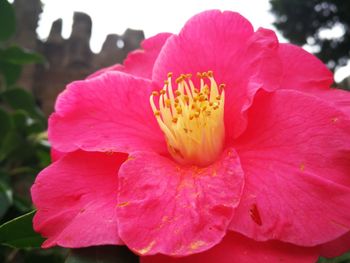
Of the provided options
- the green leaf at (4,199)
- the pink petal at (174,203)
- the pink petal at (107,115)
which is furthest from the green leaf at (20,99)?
the pink petal at (174,203)

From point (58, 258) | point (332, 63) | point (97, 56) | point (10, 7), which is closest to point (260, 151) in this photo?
point (58, 258)

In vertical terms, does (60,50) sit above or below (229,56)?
below

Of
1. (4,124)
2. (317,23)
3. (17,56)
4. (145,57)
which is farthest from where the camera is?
(317,23)

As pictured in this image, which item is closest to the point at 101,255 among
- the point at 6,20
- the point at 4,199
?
the point at 4,199

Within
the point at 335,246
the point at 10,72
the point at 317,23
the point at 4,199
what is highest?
the point at 335,246

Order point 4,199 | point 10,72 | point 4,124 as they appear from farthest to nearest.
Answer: point 10,72, point 4,124, point 4,199

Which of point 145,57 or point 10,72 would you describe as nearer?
point 145,57

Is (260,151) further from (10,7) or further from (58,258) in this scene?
(10,7)

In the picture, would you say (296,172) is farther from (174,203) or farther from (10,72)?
(10,72)
